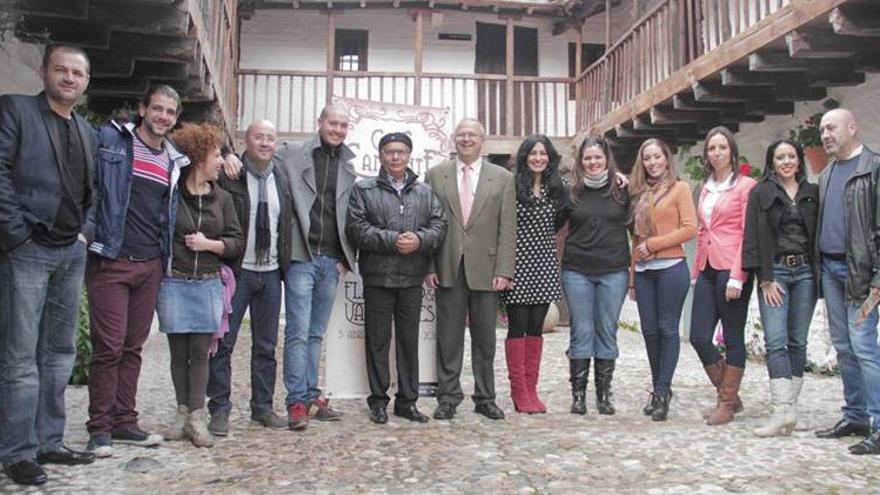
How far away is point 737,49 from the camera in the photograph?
22.5 ft

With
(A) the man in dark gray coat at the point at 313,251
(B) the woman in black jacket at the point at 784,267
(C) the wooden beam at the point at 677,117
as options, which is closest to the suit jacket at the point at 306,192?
(A) the man in dark gray coat at the point at 313,251

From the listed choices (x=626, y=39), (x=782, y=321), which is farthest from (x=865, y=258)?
(x=626, y=39)

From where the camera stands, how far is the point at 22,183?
125 inches

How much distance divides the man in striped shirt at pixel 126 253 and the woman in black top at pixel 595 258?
2408 millimetres

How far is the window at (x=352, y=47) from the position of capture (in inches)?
572

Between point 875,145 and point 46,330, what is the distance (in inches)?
263

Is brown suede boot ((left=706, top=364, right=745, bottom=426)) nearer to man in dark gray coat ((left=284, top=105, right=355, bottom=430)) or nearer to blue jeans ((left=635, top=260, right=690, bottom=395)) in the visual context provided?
blue jeans ((left=635, top=260, right=690, bottom=395))

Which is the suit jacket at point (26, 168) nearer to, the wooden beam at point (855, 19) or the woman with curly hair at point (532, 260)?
the woman with curly hair at point (532, 260)

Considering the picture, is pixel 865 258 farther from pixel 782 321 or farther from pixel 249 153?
pixel 249 153

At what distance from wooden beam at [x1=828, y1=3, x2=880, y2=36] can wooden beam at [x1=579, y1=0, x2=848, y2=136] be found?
84 millimetres

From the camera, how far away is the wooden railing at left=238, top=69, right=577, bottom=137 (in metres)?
12.3

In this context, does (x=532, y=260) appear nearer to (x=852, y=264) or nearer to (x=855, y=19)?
(x=852, y=264)

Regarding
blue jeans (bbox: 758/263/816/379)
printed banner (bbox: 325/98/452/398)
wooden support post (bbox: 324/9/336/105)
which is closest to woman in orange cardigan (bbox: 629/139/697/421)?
blue jeans (bbox: 758/263/816/379)

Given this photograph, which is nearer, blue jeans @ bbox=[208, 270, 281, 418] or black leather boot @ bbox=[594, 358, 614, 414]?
blue jeans @ bbox=[208, 270, 281, 418]
